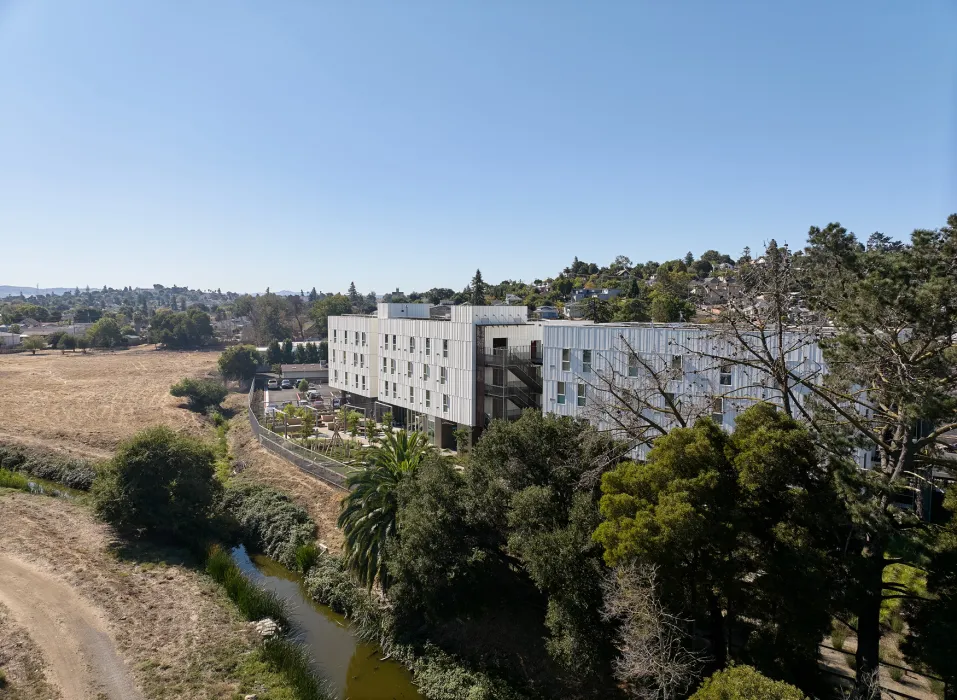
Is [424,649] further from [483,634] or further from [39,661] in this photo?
[39,661]

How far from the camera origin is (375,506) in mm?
19828

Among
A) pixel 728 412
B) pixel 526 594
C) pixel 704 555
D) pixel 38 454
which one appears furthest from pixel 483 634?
pixel 38 454

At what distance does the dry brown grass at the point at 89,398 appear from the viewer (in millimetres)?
43344

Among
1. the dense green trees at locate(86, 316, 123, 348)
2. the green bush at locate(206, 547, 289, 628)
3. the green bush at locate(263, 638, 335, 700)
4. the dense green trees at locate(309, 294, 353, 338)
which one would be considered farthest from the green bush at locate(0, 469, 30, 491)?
the dense green trees at locate(86, 316, 123, 348)

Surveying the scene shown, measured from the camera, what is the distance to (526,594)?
18719 mm

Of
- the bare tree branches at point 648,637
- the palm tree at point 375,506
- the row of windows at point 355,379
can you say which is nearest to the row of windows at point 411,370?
the row of windows at point 355,379

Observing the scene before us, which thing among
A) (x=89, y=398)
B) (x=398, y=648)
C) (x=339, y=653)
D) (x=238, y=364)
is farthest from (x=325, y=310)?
(x=398, y=648)

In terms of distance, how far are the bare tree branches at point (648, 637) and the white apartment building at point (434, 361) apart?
59.4 feet

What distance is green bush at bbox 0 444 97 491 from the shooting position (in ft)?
113

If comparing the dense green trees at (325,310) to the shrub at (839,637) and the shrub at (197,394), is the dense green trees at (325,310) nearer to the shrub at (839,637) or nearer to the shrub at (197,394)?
the shrub at (197,394)

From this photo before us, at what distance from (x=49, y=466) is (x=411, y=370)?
23.2m

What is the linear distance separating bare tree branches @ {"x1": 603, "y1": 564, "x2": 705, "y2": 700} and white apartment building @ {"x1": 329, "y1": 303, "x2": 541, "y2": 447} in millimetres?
18100

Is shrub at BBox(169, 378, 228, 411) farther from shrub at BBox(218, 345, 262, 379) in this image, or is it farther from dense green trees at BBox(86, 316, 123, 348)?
dense green trees at BBox(86, 316, 123, 348)

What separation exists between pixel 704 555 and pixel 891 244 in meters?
9.14
